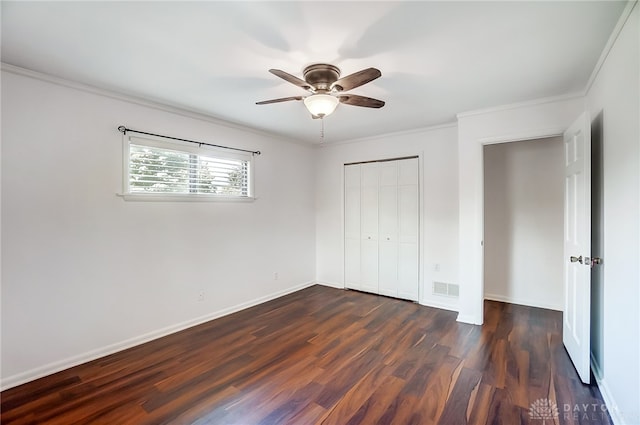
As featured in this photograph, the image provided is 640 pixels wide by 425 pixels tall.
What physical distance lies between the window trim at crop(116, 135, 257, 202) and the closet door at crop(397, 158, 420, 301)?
2.21 m

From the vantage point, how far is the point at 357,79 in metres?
2.04

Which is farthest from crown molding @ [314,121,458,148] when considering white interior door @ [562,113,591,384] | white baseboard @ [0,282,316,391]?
white baseboard @ [0,282,316,391]

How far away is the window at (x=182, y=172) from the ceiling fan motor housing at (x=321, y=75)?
1.87 meters

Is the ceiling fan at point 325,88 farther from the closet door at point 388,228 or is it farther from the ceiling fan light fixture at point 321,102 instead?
the closet door at point 388,228

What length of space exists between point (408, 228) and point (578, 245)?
216 centimetres

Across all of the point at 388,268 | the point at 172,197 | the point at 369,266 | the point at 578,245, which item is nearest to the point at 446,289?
the point at 388,268

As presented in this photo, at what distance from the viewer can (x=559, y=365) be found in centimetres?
257

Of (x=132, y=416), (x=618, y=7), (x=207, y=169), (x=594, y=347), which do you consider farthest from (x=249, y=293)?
(x=618, y=7)

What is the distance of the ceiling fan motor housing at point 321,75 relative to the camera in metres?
2.27

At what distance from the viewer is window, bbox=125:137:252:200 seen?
10.1ft

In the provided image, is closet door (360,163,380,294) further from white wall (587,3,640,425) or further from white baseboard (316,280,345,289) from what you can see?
white wall (587,3,640,425)

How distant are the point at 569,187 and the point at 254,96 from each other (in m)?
3.12

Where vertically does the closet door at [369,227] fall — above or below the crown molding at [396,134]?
below

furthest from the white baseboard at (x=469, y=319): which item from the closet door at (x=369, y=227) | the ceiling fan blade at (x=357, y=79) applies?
the ceiling fan blade at (x=357, y=79)
